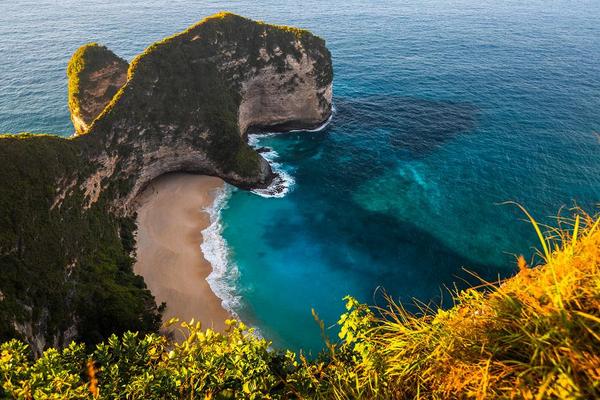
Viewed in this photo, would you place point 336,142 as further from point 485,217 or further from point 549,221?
point 549,221

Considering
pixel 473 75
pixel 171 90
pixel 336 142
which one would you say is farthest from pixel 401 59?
pixel 171 90

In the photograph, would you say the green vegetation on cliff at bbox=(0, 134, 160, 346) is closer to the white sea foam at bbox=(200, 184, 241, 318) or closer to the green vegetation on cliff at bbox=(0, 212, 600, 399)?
the white sea foam at bbox=(200, 184, 241, 318)

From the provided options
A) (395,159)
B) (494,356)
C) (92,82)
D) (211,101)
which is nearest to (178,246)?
(211,101)

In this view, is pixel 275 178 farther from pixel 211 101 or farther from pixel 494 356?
pixel 494 356

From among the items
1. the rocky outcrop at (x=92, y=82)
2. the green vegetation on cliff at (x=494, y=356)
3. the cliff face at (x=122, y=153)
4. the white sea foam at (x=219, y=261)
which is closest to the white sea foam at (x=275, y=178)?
the cliff face at (x=122, y=153)

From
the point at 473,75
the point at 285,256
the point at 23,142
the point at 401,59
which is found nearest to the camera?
the point at 23,142

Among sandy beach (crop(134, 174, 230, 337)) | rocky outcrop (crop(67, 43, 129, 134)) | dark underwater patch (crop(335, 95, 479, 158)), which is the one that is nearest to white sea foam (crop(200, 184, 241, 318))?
sandy beach (crop(134, 174, 230, 337))

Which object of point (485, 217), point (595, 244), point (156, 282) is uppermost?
point (595, 244)
